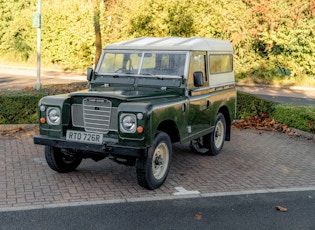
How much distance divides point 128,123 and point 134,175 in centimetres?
156

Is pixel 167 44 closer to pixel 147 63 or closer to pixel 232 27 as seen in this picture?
pixel 147 63

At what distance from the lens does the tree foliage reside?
23.0 meters

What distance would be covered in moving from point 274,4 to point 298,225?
73.6 ft

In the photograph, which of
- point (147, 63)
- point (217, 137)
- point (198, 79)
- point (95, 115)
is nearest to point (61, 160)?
point (95, 115)

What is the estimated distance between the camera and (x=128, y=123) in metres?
6.13

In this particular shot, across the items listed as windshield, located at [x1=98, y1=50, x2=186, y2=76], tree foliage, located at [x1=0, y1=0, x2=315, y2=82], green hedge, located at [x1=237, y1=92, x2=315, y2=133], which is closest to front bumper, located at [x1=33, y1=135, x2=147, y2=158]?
windshield, located at [x1=98, y1=50, x2=186, y2=76]

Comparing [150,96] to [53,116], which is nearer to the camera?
[53,116]

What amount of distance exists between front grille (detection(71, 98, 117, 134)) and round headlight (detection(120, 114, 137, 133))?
→ 12.7 inches

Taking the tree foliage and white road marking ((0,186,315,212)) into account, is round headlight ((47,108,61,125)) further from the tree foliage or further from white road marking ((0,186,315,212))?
the tree foliage

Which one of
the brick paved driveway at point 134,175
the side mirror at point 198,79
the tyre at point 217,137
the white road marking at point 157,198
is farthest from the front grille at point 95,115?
the tyre at point 217,137

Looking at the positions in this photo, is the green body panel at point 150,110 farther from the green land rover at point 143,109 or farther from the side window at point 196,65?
the side window at point 196,65

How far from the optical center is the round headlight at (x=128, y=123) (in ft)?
20.0

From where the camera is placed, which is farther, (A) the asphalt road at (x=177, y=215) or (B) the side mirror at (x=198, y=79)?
(B) the side mirror at (x=198, y=79)

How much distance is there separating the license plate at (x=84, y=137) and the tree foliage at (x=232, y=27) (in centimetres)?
1494
